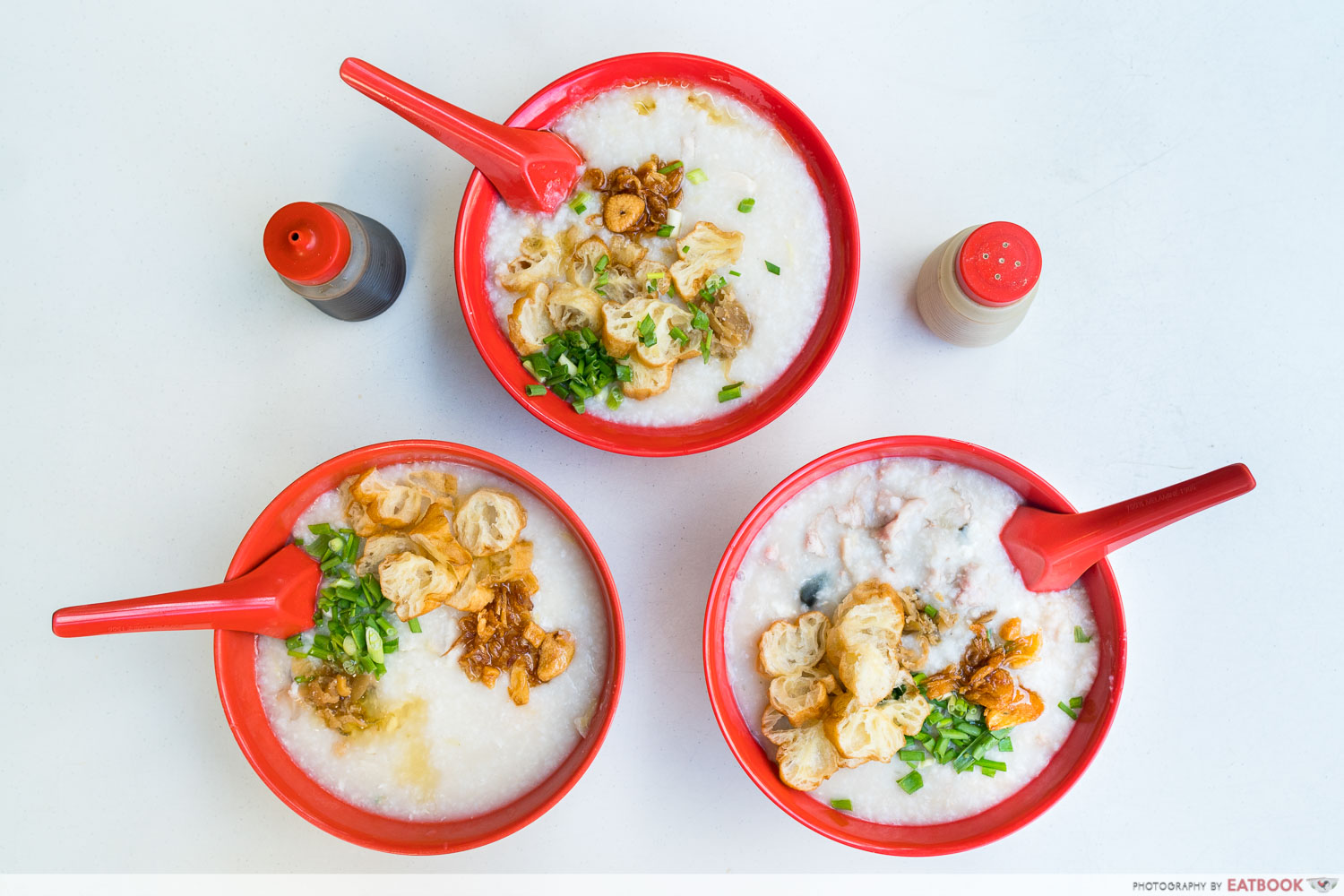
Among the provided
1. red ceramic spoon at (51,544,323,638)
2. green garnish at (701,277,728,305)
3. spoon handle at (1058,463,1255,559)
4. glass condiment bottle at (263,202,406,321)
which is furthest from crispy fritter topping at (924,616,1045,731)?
glass condiment bottle at (263,202,406,321)

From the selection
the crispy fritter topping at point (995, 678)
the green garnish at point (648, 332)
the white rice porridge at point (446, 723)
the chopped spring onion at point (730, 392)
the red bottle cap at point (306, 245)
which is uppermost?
the red bottle cap at point (306, 245)

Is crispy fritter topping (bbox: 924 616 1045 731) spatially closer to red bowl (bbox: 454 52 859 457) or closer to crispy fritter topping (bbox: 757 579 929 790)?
crispy fritter topping (bbox: 757 579 929 790)

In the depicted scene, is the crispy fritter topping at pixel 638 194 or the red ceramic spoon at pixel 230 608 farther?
the crispy fritter topping at pixel 638 194

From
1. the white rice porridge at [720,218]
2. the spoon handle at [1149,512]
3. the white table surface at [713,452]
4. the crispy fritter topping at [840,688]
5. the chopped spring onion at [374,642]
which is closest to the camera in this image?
the spoon handle at [1149,512]

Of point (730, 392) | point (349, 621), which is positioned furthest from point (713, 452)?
point (349, 621)

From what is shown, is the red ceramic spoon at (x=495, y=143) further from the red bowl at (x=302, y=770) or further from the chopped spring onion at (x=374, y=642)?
the chopped spring onion at (x=374, y=642)

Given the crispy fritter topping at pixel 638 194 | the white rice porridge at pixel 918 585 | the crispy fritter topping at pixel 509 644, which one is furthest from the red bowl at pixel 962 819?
the crispy fritter topping at pixel 638 194

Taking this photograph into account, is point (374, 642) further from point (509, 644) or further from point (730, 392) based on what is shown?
point (730, 392)
